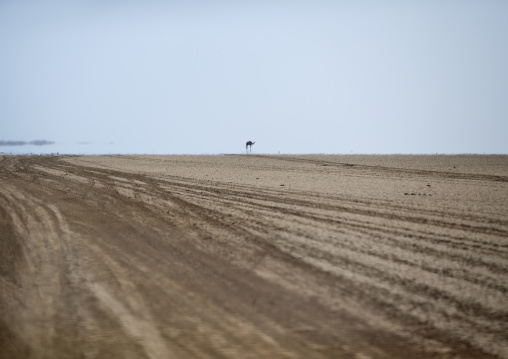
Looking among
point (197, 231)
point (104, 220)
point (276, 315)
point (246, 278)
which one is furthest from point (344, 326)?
point (104, 220)

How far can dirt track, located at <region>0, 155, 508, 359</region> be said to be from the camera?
13.0 ft

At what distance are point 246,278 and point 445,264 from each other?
266 centimetres

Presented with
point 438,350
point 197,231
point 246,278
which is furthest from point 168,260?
point 438,350

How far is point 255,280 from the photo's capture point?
549 cm

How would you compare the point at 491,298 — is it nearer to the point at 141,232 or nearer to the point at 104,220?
the point at 141,232

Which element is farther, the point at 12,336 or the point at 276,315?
the point at 276,315

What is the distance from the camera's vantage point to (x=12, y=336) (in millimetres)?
4047

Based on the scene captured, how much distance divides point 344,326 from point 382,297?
0.88 metres

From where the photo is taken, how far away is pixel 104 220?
8.92 m

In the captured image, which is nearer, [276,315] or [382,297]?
[276,315]

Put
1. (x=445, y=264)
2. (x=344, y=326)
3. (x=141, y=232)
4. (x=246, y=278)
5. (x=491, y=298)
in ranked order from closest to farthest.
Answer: (x=344, y=326) → (x=491, y=298) → (x=246, y=278) → (x=445, y=264) → (x=141, y=232)

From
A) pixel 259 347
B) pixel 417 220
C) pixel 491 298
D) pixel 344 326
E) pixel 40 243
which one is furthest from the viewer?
pixel 417 220

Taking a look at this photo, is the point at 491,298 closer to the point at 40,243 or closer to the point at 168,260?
the point at 168,260

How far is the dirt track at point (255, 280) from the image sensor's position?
156 inches
